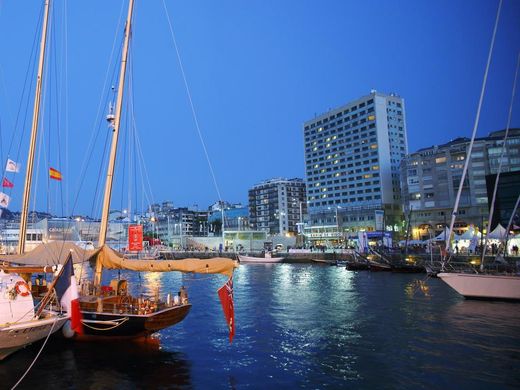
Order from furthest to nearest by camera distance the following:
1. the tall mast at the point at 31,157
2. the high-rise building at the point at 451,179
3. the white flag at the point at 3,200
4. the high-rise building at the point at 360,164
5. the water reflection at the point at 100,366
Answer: the high-rise building at the point at 360,164 → the high-rise building at the point at 451,179 → the white flag at the point at 3,200 → the tall mast at the point at 31,157 → the water reflection at the point at 100,366

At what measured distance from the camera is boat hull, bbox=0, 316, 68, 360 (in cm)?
1431

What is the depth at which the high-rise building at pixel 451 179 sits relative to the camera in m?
105

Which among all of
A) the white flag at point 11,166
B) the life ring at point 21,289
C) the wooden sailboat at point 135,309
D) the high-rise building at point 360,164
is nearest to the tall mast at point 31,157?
the white flag at point 11,166

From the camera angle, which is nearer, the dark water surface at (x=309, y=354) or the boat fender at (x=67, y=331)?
the dark water surface at (x=309, y=354)

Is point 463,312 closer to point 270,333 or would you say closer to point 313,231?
point 270,333

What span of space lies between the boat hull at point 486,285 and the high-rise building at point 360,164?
365ft

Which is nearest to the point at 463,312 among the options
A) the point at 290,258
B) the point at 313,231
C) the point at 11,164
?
the point at 11,164

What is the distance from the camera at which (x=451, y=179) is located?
11450 cm

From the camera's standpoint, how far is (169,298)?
18.7 metres

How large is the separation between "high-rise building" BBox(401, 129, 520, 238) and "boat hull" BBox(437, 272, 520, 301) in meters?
78.2

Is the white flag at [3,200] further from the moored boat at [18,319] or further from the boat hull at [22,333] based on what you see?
the boat hull at [22,333]

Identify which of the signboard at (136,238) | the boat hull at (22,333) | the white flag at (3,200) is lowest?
the boat hull at (22,333)

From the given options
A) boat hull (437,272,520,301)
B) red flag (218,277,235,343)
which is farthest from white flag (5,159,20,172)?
boat hull (437,272,520,301)

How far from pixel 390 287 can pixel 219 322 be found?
23163 millimetres
